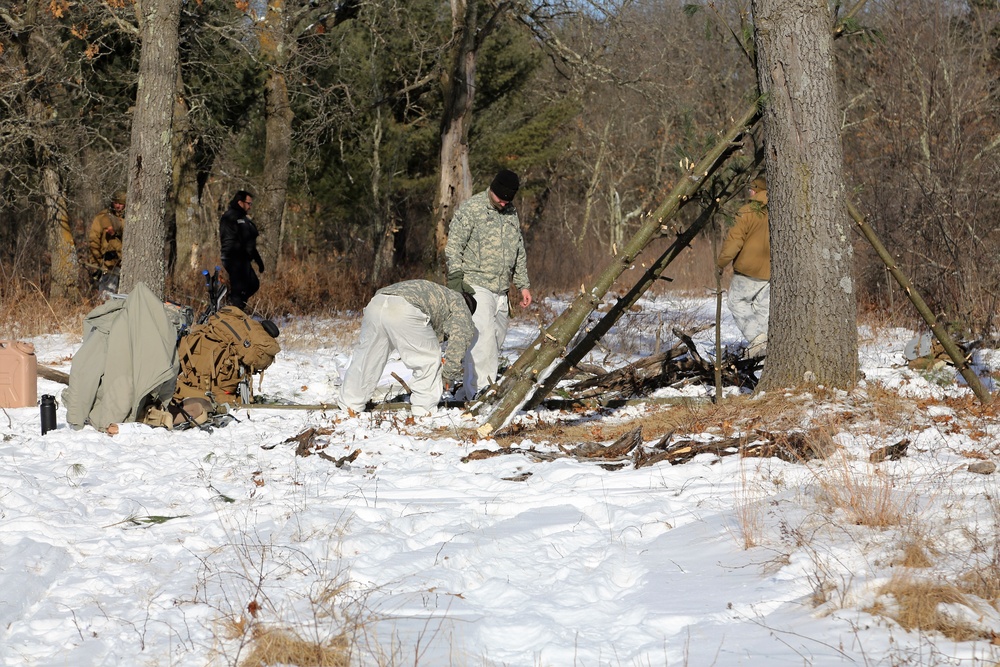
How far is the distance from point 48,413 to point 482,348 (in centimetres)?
371

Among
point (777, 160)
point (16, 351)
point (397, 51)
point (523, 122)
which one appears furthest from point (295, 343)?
point (523, 122)

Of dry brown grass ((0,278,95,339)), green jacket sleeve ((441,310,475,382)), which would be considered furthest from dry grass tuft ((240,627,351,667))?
dry brown grass ((0,278,95,339))

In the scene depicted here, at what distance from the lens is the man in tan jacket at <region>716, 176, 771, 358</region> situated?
9992mm

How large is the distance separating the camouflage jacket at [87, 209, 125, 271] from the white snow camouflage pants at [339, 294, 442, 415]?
8047 millimetres

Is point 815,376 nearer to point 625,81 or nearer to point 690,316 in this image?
point 690,316

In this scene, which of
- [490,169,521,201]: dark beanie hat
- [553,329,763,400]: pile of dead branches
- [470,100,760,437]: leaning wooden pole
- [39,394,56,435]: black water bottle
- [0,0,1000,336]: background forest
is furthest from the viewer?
[0,0,1000,336]: background forest

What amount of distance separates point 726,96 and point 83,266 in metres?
16.1

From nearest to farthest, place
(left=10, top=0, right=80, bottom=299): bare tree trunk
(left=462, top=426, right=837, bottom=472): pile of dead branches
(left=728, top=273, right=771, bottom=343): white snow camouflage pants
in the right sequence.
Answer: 1. (left=462, top=426, right=837, bottom=472): pile of dead branches
2. (left=728, top=273, right=771, bottom=343): white snow camouflage pants
3. (left=10, top=0, right=80, bottom=299): bare tree trunk

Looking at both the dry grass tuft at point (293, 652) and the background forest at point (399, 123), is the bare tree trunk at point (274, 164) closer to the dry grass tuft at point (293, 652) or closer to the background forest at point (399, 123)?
the background forest at point (399, 123)

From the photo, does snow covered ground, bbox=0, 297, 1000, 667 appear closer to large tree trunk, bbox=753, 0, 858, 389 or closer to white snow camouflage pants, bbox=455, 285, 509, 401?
large tree trunk, bbox=753, 0, 858, 389

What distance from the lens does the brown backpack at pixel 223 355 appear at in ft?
27.1

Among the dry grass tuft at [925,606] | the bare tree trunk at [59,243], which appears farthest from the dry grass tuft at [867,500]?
the bare tree trunk at [59,243]

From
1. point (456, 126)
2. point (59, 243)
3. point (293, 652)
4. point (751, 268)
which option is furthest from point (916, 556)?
point (59, 243)

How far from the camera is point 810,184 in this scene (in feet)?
24.6
